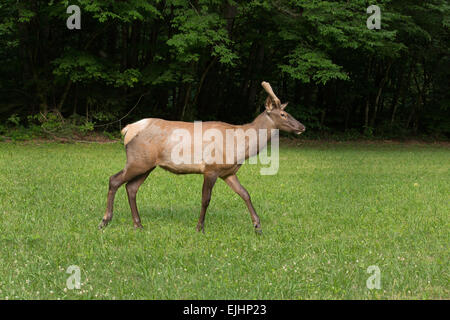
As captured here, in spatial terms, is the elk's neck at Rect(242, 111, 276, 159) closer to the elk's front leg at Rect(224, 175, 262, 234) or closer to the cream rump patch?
the elk's front leg at Rect(224, 175, 262, 234)

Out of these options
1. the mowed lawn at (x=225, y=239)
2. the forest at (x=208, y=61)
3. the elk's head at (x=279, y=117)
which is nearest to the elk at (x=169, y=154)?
the elk's head at (x=279, y=117)

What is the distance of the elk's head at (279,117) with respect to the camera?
6680 mm

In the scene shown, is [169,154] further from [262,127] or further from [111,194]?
[262,127]

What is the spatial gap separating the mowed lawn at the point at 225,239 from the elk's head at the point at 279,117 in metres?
1.37

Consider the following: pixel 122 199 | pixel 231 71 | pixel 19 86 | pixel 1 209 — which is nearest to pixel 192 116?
pixel 231 71

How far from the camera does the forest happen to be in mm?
19656

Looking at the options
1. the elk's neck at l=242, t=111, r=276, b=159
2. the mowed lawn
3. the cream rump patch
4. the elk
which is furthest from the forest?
the elk's neck at l=242, t=111, r=276, b=159

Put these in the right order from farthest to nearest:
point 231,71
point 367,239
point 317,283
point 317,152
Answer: point 231,71, point 317,152, point 367,239, point 317,283

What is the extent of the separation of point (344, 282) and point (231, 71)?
2249cm

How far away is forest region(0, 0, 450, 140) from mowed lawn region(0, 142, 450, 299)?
8.96 metres

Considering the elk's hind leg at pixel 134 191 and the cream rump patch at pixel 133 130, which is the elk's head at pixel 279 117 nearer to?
the cream rump patch at pixel 133 130

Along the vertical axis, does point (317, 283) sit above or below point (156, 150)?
below

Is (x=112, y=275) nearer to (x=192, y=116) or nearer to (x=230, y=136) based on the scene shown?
(x=230, y=136)

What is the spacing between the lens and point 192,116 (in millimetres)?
22531
